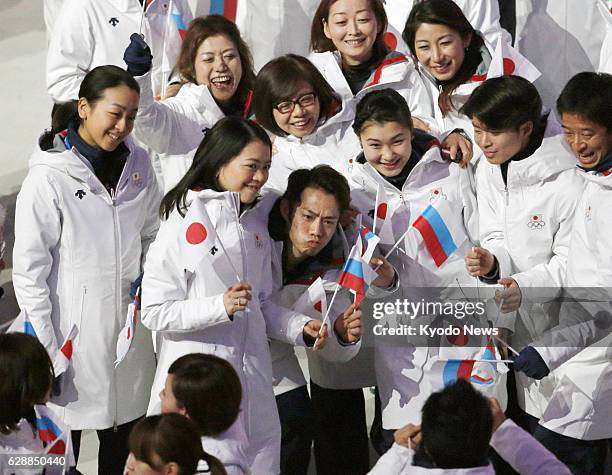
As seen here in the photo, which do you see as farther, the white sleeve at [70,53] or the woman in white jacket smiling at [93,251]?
the white sleeve at [70,53]

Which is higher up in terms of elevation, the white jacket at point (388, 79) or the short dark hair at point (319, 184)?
the white jacket at point (388, 79)

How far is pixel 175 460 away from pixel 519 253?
2.01 m

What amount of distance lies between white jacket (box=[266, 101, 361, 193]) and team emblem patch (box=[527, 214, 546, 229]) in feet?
2.65

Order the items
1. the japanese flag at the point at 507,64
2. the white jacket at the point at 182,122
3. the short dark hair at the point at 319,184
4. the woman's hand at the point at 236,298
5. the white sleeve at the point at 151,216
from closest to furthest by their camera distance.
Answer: the woman's hand at the point at 236,298 < the short dark hair at the point at 319,184 < the white sleeve at the point at 151,216 < the japanese flag at the point at 507,64 < the white jacket at the point at 182,122

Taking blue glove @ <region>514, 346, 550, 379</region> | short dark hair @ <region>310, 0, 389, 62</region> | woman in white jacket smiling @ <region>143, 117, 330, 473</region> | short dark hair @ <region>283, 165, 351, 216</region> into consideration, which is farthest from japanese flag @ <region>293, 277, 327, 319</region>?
short dark hair @ <region>310, 0, 389, 62</region>

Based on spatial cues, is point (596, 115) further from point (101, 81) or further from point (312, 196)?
point (101, 81)

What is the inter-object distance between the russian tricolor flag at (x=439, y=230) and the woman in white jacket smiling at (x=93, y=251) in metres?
1.16

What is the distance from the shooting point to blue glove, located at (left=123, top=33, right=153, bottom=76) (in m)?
6.30

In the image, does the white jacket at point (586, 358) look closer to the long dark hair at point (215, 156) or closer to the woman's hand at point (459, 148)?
the woman's hand at point (459, 148)

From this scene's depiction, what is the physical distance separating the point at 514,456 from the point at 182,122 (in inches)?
98.1

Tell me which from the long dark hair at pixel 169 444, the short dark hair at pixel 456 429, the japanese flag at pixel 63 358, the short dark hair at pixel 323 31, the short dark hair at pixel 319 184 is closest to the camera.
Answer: the long dark hair at pixel 169 444

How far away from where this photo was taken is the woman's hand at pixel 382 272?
5836 mm

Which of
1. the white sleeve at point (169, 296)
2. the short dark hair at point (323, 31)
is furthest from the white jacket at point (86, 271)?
the short dark hair at point (323, 31)

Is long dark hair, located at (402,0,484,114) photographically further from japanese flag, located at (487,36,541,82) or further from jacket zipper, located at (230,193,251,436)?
jacket zipper, located at (230,193,251,436)
